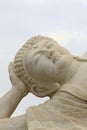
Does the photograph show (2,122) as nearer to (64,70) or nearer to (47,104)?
(47,104)

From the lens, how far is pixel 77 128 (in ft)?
14.6

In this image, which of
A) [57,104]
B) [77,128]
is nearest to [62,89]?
[57,104]

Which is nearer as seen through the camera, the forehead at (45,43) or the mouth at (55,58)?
the mouth at (55,58)

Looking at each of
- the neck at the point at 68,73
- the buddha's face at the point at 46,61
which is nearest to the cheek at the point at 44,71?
the buddha's face at the point at 46,61

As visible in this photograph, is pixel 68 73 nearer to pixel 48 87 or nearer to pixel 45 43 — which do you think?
pixel 48 87

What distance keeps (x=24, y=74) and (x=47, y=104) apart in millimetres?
426

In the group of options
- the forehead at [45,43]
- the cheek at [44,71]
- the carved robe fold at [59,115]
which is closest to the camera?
the carved robe fold at [59,115]

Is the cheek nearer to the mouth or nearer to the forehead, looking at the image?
the mouth

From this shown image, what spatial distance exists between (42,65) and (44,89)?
29cm

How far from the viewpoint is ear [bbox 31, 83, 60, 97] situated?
4.87 metres

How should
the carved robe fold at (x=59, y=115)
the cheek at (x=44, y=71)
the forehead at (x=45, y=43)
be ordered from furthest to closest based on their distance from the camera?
→ the forehead at (x=45, y=43) < the cheek at (x=44, y=71) < the carved robe fold at (x=59, y=115)

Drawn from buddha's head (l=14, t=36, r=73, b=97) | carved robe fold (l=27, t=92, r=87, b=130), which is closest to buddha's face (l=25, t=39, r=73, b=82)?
buddha's head (l=14, t=36, r=73, b=97)

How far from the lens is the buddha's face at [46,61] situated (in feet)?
15.7

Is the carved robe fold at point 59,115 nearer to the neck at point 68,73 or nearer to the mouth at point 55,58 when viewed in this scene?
the neck at point 68,73
